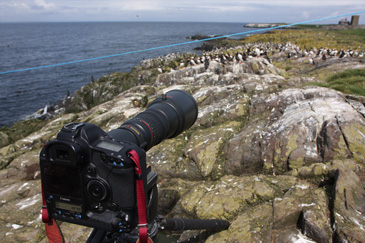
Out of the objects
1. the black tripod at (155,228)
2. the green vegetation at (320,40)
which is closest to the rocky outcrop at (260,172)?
the black tripod at (155,228)

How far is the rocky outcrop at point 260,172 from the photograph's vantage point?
381 cm

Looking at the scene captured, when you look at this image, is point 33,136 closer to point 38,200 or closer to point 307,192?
point 38,200

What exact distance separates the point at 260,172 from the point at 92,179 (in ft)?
14.5

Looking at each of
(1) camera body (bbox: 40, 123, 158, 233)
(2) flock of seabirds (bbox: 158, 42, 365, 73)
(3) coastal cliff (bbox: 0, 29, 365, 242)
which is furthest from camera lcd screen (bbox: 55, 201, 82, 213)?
(2) flock of seabirds (bbox: 158, 42, 365, 73)

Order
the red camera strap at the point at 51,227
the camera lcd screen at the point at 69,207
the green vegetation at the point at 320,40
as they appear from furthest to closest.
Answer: the green vegetation at the point at 320,40, the red camera strap at the point at 51,227, the camera lcd screen at the point at 69,207

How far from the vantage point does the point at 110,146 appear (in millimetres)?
2029

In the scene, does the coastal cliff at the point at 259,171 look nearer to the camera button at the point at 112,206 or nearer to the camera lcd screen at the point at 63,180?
the camera button at the point at 112,206

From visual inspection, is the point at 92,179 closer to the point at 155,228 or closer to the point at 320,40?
the point at 155,228

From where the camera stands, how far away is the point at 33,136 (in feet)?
36.3

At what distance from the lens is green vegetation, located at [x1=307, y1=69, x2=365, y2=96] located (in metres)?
8.59

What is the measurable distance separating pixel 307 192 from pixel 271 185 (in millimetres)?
640

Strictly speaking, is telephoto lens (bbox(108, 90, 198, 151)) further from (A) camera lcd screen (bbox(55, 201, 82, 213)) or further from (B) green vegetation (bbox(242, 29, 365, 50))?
(B) green vegetation (bbox(242, 29, 365, 50))

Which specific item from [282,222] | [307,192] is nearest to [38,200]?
[282,222]

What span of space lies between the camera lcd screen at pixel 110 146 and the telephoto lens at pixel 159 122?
385 mm
